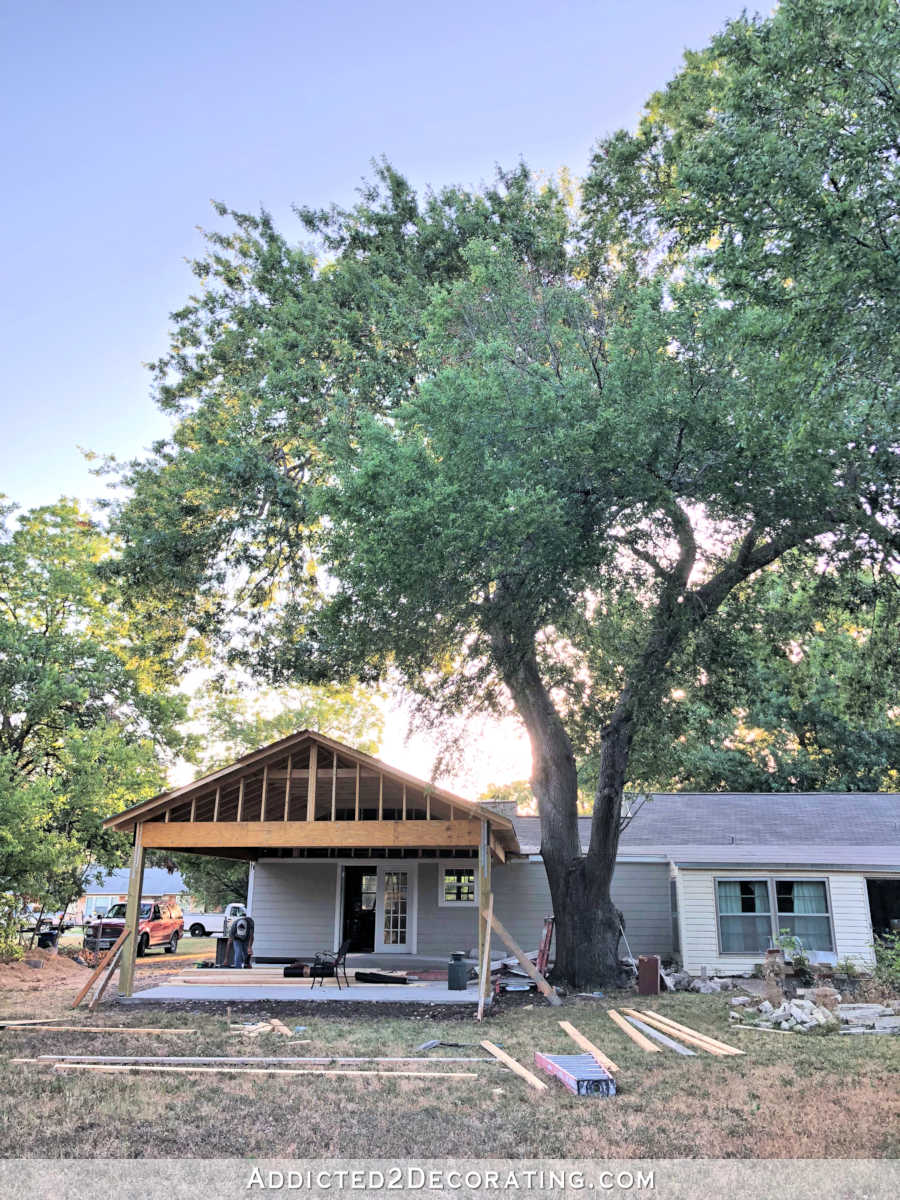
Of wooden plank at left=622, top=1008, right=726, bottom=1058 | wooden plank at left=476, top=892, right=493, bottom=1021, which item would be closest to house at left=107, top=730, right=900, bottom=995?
wooden plank at left=476, top=892, right=493, bottom=1021

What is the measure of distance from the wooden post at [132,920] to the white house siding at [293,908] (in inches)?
230

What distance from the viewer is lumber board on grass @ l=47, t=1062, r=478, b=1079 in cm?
742

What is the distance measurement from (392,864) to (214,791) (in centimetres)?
610

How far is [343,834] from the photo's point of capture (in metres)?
12.7

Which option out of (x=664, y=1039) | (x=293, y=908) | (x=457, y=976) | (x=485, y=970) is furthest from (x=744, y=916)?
(x=293, y=908)

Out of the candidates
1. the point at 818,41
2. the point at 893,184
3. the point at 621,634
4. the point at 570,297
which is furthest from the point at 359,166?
the point at 893,184

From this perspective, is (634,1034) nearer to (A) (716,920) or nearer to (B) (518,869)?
(A) (716,920)

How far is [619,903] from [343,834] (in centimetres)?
802

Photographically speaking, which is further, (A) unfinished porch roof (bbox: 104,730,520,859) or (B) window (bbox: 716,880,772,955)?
(B) window (bbox: 716,880,772,955)

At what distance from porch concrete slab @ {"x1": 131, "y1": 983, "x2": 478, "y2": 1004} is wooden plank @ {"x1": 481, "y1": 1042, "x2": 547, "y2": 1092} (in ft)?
12.7

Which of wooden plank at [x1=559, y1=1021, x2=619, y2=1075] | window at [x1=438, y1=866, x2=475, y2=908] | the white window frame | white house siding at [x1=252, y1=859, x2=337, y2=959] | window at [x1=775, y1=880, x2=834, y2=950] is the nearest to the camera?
wooden plank at [x1=559, y1=1021, x2=619, y2=1075]

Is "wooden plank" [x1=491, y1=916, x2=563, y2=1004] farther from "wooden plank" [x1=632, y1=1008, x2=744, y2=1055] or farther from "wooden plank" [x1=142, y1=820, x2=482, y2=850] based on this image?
"wooden plank" [x1=632, y1=1008, x2=744, y2=1055]

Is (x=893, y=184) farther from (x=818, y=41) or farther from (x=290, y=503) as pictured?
(x=290, y=503)

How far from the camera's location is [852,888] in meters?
16.3
